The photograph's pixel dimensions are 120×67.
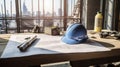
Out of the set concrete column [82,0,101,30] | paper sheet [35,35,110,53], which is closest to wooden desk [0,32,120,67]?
paper sheet [35,35,110,53]

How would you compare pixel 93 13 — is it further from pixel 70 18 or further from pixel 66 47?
pixel 66 47

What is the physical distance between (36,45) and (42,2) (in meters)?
2.26

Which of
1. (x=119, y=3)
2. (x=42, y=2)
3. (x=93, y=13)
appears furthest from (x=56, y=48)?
(x=42, y=2)

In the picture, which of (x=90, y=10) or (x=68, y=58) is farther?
(x=90, y=10)

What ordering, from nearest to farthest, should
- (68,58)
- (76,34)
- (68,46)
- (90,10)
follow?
1. (68,58)
2. (68,46)
3. (76,34)
4. (90,10)

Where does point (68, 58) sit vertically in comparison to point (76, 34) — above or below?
below

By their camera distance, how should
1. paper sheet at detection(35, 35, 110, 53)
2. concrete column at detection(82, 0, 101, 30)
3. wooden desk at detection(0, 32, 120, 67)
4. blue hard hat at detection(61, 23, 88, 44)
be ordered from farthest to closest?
concrete column at detection(82, 0, 101, 30) → blue hard hat at detection(61, 23, 88, 44) → paper sheet at detection(35, 35, 110, 53) → wooden desk at detection(0, 32, 120, 67)

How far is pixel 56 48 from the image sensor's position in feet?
3.73

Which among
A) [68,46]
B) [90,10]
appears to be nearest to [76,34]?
[68,46]

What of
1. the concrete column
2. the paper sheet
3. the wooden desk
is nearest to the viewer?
the wooden desk

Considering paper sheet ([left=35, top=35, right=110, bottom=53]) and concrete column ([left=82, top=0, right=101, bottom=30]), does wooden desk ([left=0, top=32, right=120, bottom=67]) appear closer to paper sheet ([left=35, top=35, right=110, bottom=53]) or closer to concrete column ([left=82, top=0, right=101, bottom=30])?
paper sheet ([left=35, top=35, right=110, bottom=53])

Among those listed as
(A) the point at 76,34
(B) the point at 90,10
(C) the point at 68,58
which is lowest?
(C) the point at 68,58

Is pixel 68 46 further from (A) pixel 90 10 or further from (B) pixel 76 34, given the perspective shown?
(A) pixel 90 10

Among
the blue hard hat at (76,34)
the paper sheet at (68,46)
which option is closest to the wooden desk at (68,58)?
the paper sheet at (68,46)
